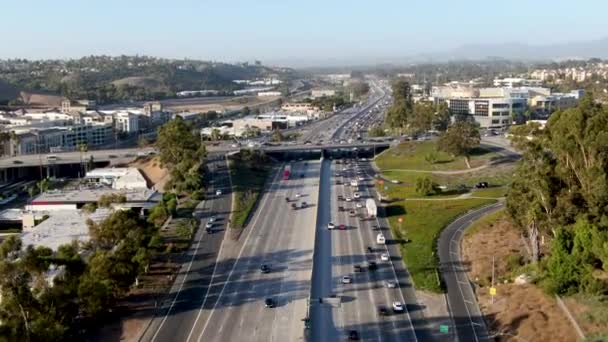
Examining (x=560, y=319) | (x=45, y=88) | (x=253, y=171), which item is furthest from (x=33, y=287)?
(x=45, y=88)

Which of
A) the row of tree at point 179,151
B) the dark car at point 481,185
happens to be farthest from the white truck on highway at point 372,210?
the row of tree at point 179,151

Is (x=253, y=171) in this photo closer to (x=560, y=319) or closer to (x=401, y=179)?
(x=401, y=179)

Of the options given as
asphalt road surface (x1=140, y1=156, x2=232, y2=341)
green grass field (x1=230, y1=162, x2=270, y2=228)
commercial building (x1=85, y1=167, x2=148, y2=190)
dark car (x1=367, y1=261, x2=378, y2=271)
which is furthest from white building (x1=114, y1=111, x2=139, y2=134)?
dark car (x1=367, y1=261, x2=378, y2=271)

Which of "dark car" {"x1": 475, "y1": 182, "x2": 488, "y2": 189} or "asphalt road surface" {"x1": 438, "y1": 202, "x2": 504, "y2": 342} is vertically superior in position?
"dark car" {"x1": 475, "y1": 182, "x2": 488, "y2": 189}

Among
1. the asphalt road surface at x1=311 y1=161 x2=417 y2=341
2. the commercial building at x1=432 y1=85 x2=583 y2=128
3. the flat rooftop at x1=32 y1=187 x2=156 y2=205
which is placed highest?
the commercial building at x1=432 y1=85 x2=583 y2=128

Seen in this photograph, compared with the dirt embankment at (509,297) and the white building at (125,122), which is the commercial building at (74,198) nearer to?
the dirt embankment at (509,297)

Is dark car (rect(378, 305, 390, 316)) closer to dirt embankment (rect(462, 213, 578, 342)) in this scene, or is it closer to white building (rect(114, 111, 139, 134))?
dirt embankment (rect(462, 213, 578, 342))

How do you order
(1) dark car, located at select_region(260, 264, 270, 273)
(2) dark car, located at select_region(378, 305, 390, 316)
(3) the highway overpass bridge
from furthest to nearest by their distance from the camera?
(3) the highway overpass bridge, (1) dark car, located at select_region(260, 264, 270, 273), (2) dark car, located at select_region(378, 305, 390, 316)
